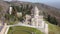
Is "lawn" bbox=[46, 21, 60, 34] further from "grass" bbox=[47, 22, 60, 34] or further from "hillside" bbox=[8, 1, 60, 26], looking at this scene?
"hillside" bbox=[8, 1, 60, 26]

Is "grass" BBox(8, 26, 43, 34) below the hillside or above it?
below

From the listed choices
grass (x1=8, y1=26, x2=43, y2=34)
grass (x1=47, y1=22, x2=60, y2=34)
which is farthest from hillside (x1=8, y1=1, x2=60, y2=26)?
grass (x1=8, y1=26, x2=43, y2=34)

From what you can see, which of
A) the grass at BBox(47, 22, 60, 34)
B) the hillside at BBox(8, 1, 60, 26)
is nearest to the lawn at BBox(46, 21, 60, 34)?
the grass at BBox(47, 22, 60, 34)

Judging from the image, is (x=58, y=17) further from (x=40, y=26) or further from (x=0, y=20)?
(x=0, y=20)

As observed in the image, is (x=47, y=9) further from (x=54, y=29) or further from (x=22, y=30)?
(x=22, y=30)

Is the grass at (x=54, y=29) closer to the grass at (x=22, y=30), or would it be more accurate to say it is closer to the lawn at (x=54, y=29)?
the lawn at (x=54, y=29)

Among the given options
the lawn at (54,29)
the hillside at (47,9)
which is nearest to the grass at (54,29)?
the lawn at (54,29)

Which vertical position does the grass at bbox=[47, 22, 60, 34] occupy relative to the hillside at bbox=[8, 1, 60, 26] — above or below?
Result: below

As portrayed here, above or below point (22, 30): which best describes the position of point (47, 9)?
above

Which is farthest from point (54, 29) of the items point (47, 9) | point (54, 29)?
point (47, 9)

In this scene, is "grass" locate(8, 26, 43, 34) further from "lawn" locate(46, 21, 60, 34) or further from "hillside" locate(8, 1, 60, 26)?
"hillside" locate(8, 1, 60, 26)

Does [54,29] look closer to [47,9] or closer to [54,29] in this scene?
[54,29]
